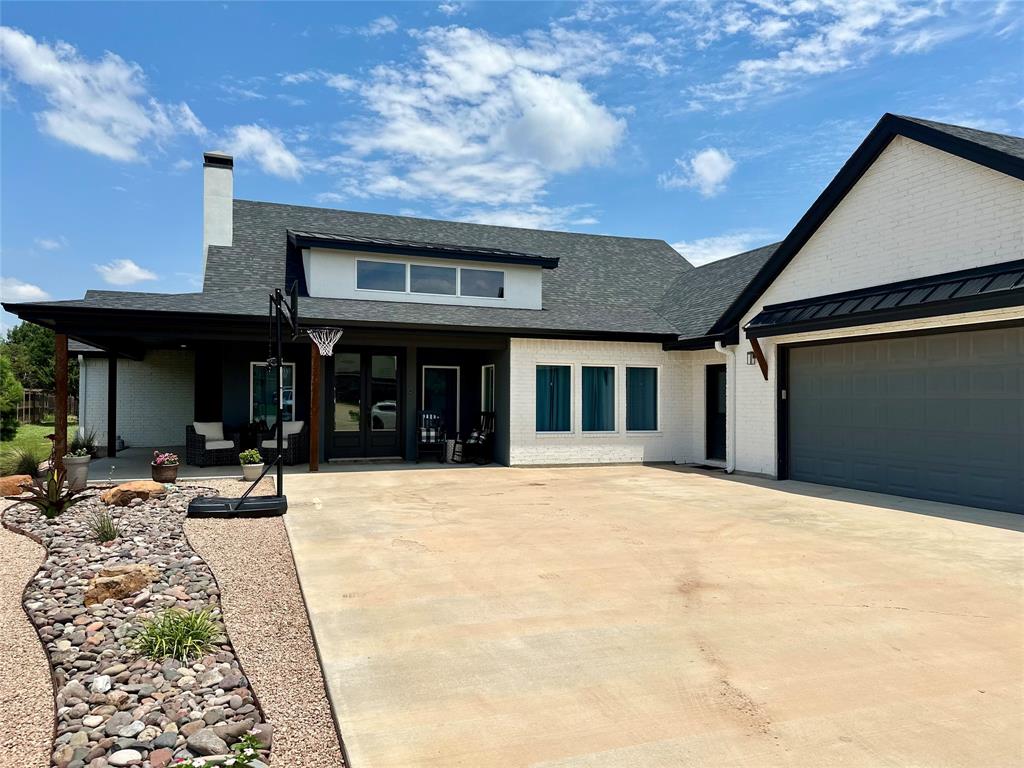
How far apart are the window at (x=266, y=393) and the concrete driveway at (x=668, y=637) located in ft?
23.8

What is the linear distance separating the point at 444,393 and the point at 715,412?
6.44 m

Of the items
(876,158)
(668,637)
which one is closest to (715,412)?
(876,158)

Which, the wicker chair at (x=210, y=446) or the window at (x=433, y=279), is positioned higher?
the window at (x=433, y=279)

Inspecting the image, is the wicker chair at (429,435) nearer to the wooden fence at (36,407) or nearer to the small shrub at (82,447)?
the small shrub at (82,447)

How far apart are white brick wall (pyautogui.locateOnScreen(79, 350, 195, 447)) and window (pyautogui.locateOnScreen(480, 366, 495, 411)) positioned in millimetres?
A: 8864

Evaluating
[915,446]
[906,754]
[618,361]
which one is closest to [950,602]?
[906,754]

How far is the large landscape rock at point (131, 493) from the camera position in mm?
8016

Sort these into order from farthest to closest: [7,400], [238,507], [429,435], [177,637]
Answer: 1. [7,400]
2. [429,435]
3. [238,507]
4. [177,637]

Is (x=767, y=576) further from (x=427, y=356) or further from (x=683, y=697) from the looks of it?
(x=427, y=356)

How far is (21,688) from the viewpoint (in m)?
3.25

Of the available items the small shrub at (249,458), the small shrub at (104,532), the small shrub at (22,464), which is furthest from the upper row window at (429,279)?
the small shrub at (104,532)

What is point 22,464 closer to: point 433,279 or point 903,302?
point 433,279

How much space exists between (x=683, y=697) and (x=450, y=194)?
21291mm

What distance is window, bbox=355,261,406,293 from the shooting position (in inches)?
550
